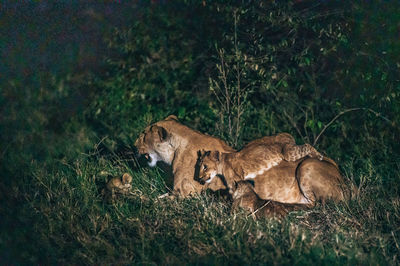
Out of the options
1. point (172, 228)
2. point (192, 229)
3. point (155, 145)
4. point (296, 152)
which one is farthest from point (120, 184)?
point (296, 152)

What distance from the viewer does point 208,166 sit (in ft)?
20.9

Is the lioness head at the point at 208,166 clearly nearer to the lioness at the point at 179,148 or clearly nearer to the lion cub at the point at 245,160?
the lion cub at the point at 245,160

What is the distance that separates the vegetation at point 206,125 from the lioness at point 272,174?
0.72 ft

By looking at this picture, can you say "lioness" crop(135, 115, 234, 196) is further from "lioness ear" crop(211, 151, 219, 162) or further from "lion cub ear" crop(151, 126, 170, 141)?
"lioness ear" crop(211, 151, 219, 162)

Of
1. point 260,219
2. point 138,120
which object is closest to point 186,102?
point 138,120

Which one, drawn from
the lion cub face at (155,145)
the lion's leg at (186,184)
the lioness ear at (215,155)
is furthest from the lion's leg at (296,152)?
the lion cub face at (155,145)

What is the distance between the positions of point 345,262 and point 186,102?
508 cm

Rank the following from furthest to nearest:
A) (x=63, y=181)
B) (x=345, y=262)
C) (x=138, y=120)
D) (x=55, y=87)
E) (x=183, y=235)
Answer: (x=55, y=87)
(x=138, y=120)
(x=63, y=181)
(x=183, y=235)
(x=345, y=262)

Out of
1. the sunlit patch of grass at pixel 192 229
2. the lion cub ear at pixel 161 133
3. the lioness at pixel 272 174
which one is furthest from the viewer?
the lion cub ear at pixel 161 133

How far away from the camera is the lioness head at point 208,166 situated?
6.38m

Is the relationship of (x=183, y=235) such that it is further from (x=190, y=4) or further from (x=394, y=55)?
(x=190, y=4)

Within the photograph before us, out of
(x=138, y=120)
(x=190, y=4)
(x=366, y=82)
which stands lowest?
(x=138, y=120)

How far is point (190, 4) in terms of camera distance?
379 inches

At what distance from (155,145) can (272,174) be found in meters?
1.49
